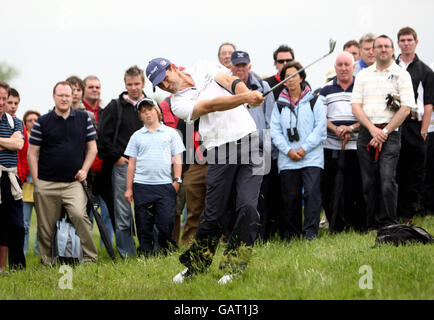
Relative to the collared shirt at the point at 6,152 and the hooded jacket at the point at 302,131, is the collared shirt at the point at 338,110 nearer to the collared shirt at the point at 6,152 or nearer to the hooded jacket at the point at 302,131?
the hooded jacket at the point at 302,131

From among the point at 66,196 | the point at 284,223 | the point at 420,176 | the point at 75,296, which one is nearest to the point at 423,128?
the point at 420,176

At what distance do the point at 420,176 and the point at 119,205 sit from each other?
4945 mm

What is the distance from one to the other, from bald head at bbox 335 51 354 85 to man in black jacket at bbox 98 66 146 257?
3182 millimetres

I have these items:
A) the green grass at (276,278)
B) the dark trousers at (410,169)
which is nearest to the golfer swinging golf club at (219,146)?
the green grass at (276,278)

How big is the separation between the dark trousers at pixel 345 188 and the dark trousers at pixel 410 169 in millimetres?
907

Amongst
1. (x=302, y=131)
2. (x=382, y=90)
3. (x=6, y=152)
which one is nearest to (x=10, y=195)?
(x=6, y=152)

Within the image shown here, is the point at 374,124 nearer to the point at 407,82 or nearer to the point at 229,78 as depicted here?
the point at 407,82

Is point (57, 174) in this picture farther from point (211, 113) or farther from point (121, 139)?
point (211, 113)

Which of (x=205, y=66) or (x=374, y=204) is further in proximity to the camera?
(x=374, y=204)

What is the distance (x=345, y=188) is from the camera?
396 inches

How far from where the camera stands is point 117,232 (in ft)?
33.8

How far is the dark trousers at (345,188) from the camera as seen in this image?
9883mm

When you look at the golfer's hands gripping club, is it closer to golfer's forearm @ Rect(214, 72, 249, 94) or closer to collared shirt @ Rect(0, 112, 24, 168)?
golfer's forearm @ Rect(214, 72, 249, 94)

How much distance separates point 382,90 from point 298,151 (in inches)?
59.9
